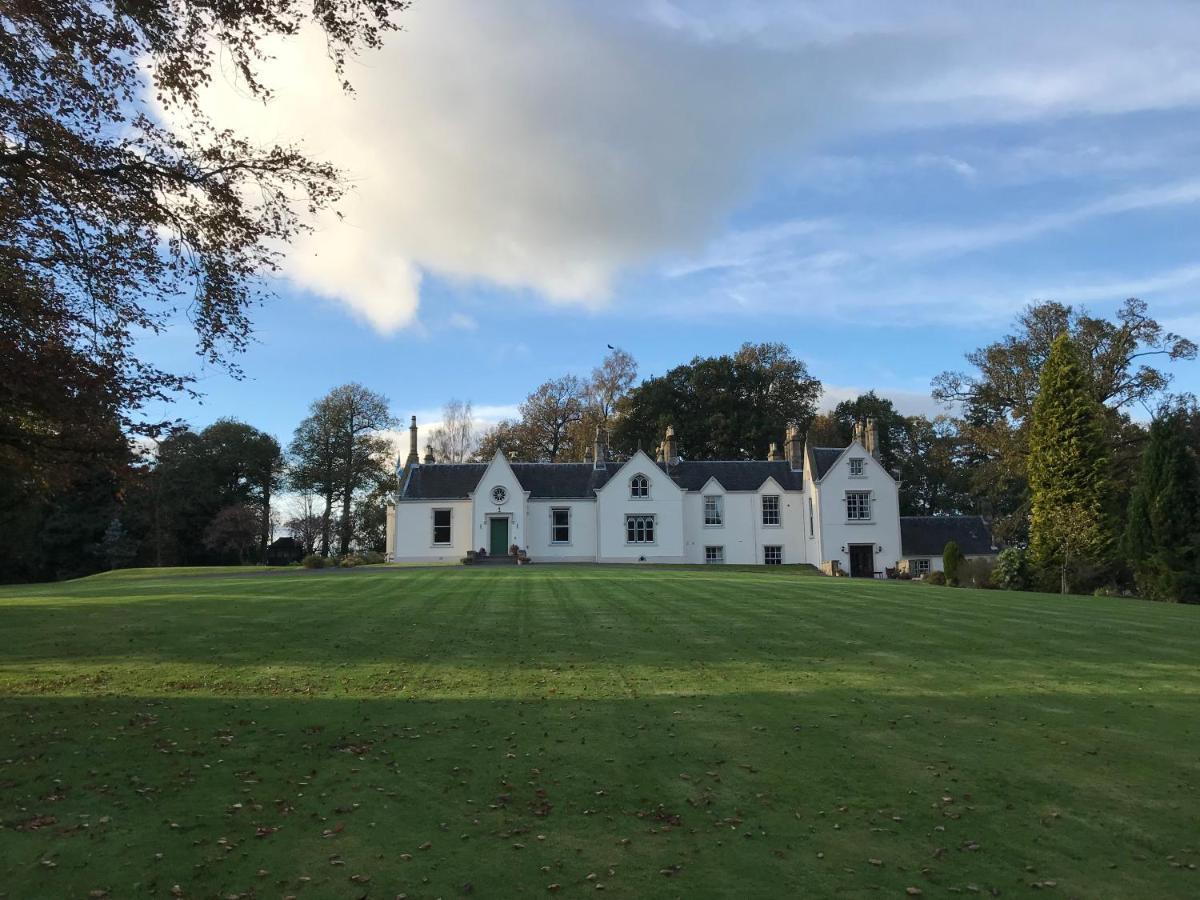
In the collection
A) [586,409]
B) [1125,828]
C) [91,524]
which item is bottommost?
[1125,828]

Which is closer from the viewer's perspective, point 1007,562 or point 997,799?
point 997,799

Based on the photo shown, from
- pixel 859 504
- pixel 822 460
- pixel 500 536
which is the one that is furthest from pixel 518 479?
pixel 859 504

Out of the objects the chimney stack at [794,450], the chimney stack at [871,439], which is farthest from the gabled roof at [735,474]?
the chimney stack at [871,439]

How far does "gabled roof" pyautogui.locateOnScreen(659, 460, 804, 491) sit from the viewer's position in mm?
50438

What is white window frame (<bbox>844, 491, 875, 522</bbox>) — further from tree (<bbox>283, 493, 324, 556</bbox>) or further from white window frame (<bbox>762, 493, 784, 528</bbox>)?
tree (<bbox>283, 493, 324, 556</bbox>)

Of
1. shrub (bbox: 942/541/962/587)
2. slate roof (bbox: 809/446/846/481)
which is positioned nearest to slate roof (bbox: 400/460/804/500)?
slate roof (bbox: 809/446/846/481)

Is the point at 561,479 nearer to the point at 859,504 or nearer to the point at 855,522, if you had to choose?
the point at 855,522

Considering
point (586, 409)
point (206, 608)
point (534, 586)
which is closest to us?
point (206, 608)

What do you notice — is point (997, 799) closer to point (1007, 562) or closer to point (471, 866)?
point (471, 866)

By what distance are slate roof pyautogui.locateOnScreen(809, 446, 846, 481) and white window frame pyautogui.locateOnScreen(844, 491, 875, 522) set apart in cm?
213

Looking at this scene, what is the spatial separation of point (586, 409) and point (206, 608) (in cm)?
5296

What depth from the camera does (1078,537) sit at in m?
29.3

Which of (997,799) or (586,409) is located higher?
(586,409)

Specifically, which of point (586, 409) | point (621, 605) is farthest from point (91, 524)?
point (621, 605)
